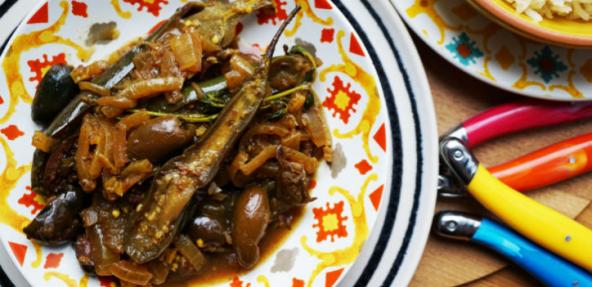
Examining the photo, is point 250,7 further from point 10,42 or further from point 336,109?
point 10,42

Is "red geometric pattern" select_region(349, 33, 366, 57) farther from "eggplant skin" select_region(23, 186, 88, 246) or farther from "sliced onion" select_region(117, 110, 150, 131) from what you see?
"eggplant skin" select_region(23, 186, 88, 246)

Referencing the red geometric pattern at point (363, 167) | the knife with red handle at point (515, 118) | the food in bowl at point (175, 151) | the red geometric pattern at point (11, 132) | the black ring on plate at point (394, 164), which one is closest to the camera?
the food in bowl at point (175, 151)

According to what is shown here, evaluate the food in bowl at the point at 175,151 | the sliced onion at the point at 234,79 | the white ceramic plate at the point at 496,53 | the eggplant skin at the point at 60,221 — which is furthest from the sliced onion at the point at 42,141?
the white ceramic plate at the point at 496,53

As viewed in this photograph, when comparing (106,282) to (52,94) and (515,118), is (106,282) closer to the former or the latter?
(52,94)

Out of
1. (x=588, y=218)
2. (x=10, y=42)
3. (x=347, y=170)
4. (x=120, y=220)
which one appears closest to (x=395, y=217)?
(x=347, y=170)

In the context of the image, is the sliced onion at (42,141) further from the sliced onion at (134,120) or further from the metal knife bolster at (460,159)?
the metal knife bolster at (460,159)
